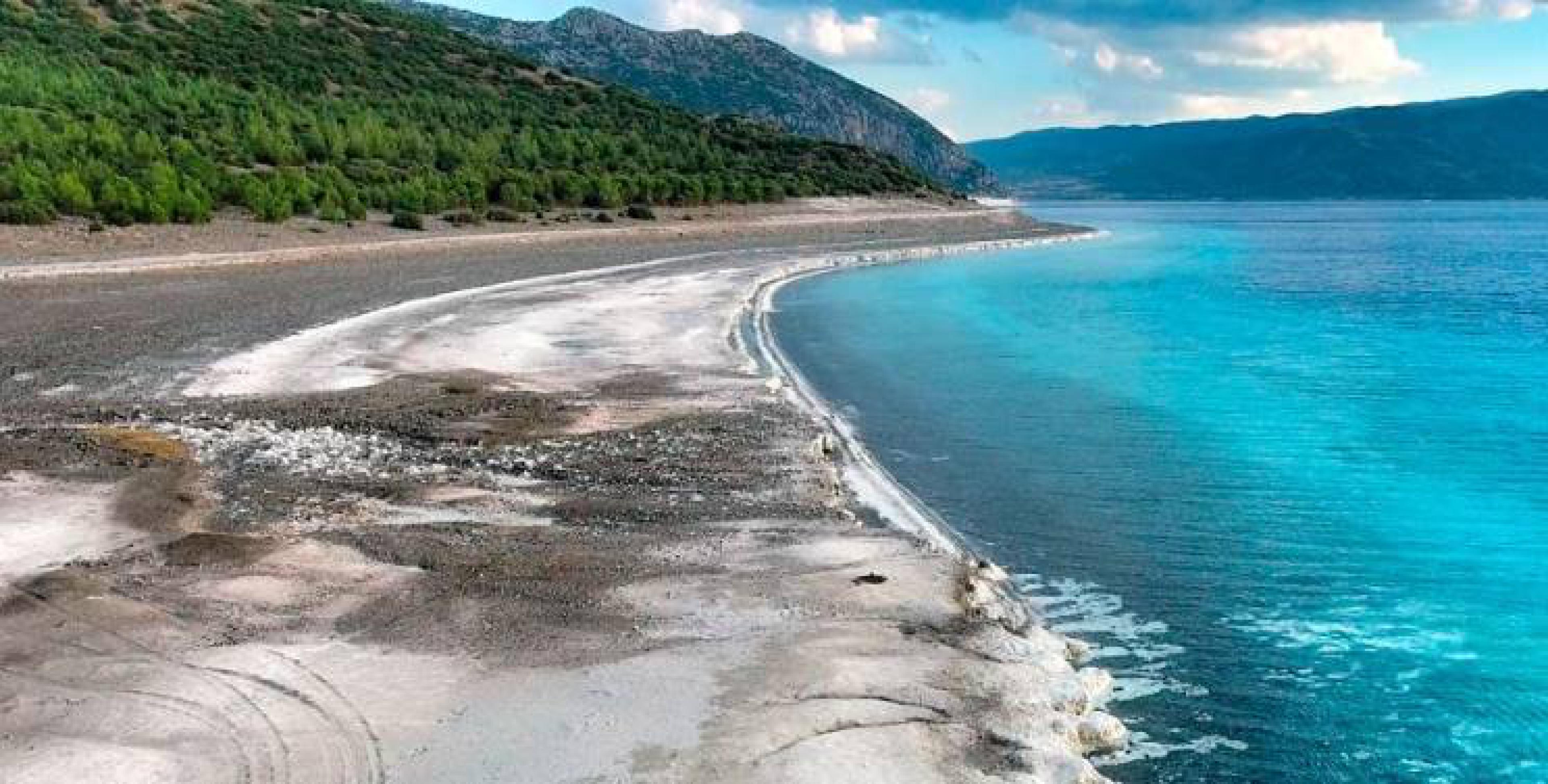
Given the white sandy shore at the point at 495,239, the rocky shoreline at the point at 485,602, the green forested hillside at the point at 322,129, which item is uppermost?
the green forested hillside at the point at 322,129

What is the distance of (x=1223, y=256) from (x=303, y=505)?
60.4 meters

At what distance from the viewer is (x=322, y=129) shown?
187 ft

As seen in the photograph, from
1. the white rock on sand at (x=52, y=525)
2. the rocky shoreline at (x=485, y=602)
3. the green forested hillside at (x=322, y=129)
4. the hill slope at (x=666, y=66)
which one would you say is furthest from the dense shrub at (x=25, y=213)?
the hill slope at (x=666, y=66)

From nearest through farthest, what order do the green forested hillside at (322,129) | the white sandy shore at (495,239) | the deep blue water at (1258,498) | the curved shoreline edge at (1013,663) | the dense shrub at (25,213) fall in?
1. the curved shoreline edge at (1013,663)
2. the deep blue water at (1258,498)
3. the white sandy shore at (495,239)
4. the dense shrub at (25,213)
5. the green forested hillside at (322,129)

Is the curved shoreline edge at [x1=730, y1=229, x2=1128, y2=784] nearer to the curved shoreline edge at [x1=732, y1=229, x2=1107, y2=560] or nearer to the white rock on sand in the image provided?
the curved shoreline edge at [x1=732, y1=229, x2=1107, y2=560]

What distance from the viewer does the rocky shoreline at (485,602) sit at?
6.97 metres

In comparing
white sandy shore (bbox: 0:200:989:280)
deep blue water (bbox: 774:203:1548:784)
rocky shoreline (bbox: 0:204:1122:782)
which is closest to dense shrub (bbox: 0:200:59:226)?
white sandy shore (bbox: 0:200:989:280)

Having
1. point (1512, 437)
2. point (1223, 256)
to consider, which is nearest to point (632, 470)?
point (1512, 437)

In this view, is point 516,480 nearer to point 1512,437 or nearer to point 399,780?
point 399,780

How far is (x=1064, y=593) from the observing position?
1074 cm

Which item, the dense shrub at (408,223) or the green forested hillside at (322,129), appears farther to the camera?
the dense shrub at (408,223)

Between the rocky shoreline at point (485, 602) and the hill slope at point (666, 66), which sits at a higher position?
the hill slope at point (666, 66)

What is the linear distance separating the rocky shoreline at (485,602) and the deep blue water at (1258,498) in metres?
0.98

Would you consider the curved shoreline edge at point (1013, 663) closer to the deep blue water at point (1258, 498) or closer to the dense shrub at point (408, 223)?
the deep blue water at point (1258, 498)
